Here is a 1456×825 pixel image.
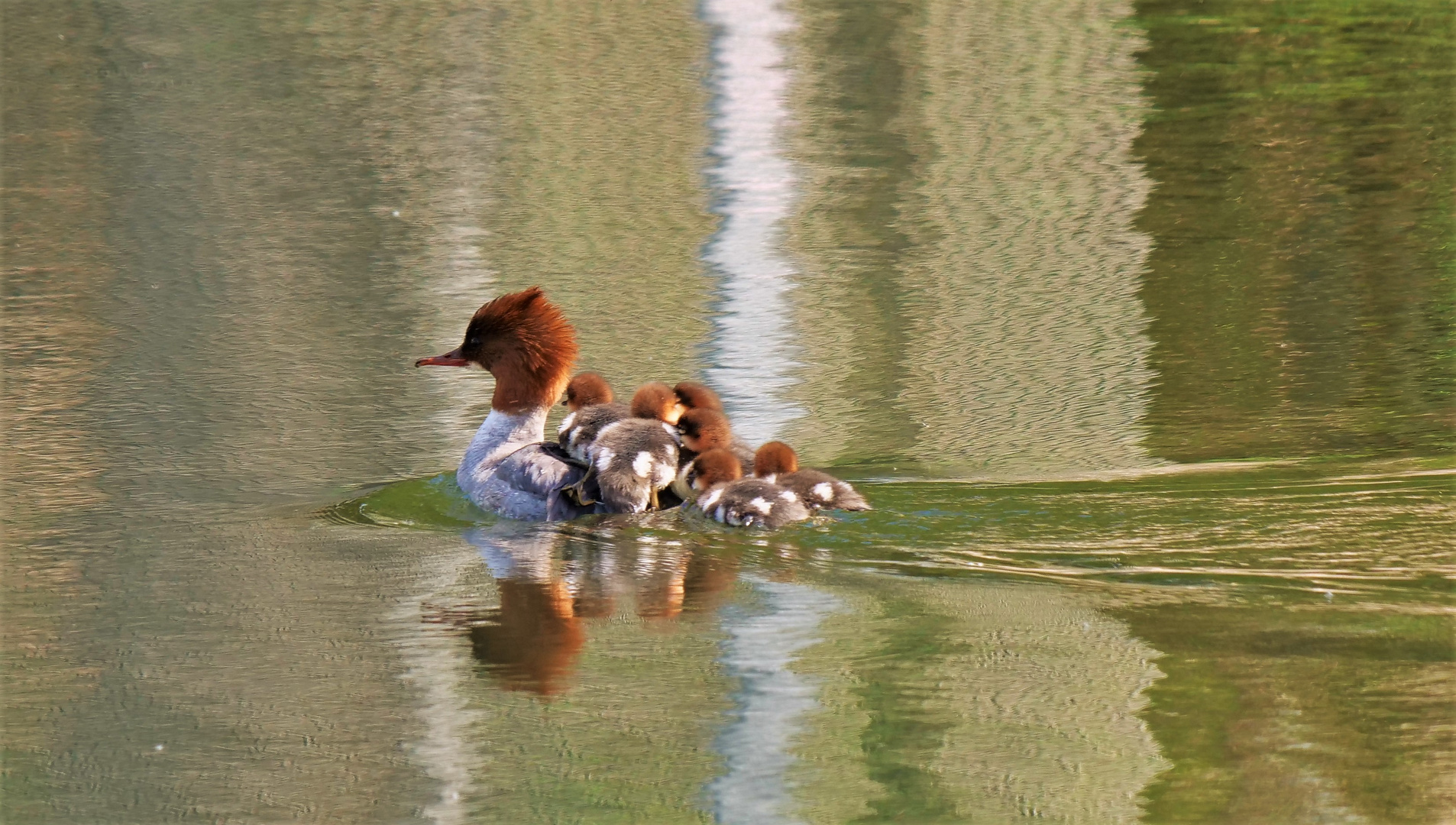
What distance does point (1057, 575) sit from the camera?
5.19 metres

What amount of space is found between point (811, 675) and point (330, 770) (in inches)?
47.5

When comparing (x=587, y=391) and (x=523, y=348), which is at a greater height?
(x=523, y=348)

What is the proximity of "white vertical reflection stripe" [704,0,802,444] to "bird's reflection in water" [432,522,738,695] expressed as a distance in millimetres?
1340

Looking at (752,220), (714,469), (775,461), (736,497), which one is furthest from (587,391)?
(752,220)

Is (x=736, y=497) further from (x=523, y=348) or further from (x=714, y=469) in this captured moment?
(x=523, y=348)

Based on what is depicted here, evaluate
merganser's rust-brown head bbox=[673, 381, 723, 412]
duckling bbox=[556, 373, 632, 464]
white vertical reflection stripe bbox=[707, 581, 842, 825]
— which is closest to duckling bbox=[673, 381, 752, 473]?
merganser's rust-brown head bbox=[673, 381, 723, 412]

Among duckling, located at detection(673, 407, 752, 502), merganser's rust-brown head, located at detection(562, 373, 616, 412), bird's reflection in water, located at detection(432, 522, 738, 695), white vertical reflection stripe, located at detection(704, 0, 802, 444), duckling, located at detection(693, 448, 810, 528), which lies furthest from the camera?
white vertical reflection stripe, located at detection(704, 0, 802, 444)

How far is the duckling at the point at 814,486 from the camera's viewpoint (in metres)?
5.82

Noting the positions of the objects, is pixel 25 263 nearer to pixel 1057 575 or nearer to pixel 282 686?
pixel 282 686

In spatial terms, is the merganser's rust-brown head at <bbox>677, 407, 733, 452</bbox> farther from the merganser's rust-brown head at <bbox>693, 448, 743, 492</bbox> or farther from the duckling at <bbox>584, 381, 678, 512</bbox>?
the merganser's rust-brown head at <bbox>693, 448, 743, 492</bbox>

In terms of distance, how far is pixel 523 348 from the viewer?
6648 mm

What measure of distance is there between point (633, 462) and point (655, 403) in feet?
1.41

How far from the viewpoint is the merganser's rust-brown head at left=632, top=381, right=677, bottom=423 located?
21.2ft

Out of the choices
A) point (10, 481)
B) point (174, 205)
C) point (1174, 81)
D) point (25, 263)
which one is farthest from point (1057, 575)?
point (1174, 81)
